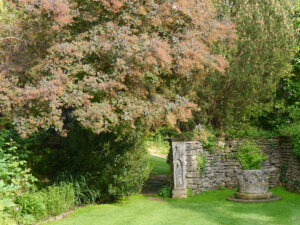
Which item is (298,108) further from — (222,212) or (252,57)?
(222,212)

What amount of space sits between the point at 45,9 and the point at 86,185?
5.19 metres

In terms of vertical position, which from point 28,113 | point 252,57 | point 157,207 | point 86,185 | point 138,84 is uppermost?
point 252,57

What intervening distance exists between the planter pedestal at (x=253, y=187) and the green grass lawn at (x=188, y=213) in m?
0.48

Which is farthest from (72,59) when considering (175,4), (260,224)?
(260,224)

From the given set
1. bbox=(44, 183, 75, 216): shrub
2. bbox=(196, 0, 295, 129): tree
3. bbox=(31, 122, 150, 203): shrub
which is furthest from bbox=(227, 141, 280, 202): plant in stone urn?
bbox=(44, 183, 75, 216): shrub

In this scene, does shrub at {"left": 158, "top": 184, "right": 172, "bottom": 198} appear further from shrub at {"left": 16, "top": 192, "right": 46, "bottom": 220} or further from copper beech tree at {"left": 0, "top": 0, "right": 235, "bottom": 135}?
shrub at {"left": 16, "top": 192, "right": 46, "bottom": 220}

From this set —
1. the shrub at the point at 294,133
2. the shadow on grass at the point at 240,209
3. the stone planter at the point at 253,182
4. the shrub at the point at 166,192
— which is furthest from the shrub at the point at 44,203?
the shrub at the point at 294,133

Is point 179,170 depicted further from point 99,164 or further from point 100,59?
point 100,59

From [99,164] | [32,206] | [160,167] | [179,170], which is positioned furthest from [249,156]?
[160,167]

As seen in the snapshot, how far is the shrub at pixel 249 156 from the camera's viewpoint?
461 inches

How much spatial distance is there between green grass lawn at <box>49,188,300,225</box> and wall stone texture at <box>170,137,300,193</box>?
1.02m

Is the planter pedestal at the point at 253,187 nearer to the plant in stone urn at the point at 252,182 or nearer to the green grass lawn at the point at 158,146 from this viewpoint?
the plant in stone urn at the point at 252,182

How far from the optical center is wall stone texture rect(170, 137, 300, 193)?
12.5 meters

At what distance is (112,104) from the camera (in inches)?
338
